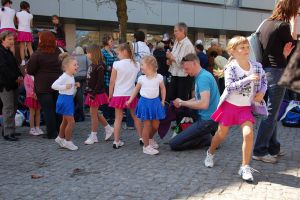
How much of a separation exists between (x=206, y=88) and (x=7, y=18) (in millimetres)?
7841

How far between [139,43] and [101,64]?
79.2 inches

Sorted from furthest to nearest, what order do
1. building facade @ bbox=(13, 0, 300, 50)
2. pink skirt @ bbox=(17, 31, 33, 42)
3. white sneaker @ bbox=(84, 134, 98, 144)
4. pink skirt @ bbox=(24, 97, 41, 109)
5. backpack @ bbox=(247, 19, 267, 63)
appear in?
1. building facade @ bbox=(13, 0, 300, 50)
2. pink skirt @ bbox=(17, 31, 33, 42)
3. pink skirt @ bbox=(24, 97, 41, 109)
4. white sneaker @ bbox=(84, 134, 98, 144)
5. backpack @ bbox=(247, 19, 267, 63)

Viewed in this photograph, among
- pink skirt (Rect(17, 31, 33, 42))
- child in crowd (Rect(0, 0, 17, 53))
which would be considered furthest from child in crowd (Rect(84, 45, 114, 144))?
child in crowd (Rect(0, 0, 17, 53))

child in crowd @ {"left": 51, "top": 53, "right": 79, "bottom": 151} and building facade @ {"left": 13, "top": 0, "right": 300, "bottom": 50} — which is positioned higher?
building facade @ {"left": 13, "top": 0, "right": 300, "bottom": 50}

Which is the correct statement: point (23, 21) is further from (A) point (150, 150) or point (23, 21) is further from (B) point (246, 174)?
(B) point (246, 174)

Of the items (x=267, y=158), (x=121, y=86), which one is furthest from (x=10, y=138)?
(x=267, y=158)

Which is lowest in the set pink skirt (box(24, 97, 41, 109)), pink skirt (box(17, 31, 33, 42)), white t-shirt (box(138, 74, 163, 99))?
pink skirt (box(24, 97, 41, 109))

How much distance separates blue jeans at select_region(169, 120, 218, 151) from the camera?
22.3ft

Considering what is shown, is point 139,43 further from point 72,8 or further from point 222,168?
point 72,8

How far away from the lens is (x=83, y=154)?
6766mm

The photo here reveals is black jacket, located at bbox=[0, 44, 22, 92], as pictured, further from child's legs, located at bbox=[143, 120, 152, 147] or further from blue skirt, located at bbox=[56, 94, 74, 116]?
A: child's legs, located at bbox=[143, 120, 152, 147]

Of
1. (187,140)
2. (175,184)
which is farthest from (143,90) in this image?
(175,184)

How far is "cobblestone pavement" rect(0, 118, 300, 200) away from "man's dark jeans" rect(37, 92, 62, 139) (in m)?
0.61

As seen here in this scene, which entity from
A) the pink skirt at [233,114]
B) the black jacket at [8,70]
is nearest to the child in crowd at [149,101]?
the pink skirt at [233,114]
